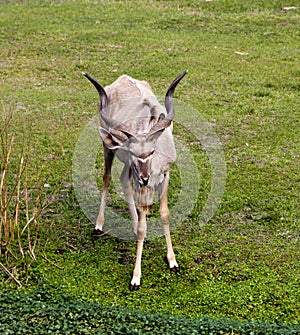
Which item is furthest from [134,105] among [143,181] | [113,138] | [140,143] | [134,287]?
[134,287]

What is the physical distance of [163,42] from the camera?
601 inches

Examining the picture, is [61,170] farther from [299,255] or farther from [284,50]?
[284,50]

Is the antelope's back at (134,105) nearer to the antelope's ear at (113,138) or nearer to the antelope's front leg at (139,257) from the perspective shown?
the antelope's ear at (113,138)

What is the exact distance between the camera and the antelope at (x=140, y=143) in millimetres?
6406

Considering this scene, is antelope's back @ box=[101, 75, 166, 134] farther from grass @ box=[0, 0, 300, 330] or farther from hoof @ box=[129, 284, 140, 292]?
hoof @ box=[129, 284, 140, 292]

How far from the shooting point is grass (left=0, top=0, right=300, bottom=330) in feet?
22.7

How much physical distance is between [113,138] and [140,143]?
0.34m

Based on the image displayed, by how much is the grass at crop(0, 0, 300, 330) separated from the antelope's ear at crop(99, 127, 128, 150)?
38.5 inches

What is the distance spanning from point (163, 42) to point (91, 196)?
7275 mm

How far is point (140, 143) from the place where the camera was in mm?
6379

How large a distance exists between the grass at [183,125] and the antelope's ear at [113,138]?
0.98 metres

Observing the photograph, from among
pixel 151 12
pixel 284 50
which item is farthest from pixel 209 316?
pixel 151 12

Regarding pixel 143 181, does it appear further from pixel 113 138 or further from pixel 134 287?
pixel 134 287

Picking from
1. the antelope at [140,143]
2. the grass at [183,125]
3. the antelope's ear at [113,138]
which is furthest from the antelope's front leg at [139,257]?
the antelope's ear at [113,138]
